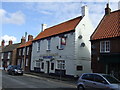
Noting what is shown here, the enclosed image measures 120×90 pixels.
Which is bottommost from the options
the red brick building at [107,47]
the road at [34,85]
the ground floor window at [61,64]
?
the road at [34,85]

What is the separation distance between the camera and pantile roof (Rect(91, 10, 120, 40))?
61.8ft

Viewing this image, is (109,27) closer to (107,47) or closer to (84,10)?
(107,47)

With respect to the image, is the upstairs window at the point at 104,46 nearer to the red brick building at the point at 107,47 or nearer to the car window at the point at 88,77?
the red brick building at the point at 107,47

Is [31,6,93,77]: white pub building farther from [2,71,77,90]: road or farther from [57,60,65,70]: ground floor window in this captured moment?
[2,71,77,90]: road

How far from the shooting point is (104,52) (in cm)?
1859

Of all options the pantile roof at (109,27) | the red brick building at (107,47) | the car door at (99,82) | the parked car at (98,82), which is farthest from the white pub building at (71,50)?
the car door at (99,82)

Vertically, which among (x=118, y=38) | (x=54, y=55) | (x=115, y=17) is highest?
(x=115, y=17)

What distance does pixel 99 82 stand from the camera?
33.4 ft

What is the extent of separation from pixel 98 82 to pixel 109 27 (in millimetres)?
11789

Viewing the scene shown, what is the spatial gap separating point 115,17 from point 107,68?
7.21 metres

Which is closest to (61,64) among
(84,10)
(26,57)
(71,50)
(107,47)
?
(71,50)

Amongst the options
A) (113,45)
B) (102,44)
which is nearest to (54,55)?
(102,44)

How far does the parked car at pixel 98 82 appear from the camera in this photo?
9.48m

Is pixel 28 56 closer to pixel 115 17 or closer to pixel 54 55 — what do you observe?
pixel 54 55
